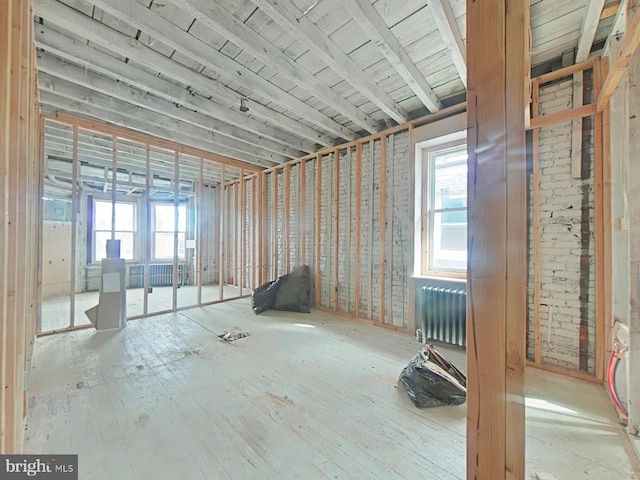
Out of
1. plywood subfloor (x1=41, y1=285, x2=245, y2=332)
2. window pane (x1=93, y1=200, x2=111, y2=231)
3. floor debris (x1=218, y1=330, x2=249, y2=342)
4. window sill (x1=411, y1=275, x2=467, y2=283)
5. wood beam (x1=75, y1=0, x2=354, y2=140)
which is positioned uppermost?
wood beam (x1=75, y1=0, x2=354, y2=140)

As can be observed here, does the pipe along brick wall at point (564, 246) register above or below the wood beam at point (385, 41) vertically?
below

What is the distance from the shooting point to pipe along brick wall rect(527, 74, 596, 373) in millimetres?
2445

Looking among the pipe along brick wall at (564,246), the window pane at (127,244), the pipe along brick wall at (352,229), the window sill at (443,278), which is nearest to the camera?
the pipe along brick wall at (564,246)

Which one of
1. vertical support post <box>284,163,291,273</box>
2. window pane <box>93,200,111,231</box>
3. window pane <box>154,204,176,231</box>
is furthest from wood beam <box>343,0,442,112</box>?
window pane <box>93,200,111,231</box>

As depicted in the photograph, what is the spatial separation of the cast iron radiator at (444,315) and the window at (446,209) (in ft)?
1.32

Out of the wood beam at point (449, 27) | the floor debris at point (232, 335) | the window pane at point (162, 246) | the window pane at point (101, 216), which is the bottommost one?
the floor debris at point (232, 335)

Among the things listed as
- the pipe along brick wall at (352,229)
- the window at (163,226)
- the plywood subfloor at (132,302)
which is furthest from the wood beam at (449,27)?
the window at (163,226)

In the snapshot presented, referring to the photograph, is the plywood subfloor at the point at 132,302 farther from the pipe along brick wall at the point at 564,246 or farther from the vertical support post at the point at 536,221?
the pipe along brick wall at the point at 564,246

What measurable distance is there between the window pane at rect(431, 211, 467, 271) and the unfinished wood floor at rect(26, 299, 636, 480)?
115cm

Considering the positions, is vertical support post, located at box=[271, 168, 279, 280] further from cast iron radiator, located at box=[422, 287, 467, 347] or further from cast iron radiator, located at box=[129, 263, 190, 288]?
cast iron radiator, located at box=[422, 287, 467, 347]

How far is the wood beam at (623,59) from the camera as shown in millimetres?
1446

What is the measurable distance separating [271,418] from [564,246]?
3.16m

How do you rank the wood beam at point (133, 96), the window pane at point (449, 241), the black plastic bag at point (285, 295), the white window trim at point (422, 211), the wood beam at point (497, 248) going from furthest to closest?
the black plastic bag at point (285, 295) < the white window trim at point (422, 211) < the window pane at point (449, 241) < the wood beam at point (133, 96) < the wood beam at point (497, 248)

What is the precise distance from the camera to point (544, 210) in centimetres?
267
